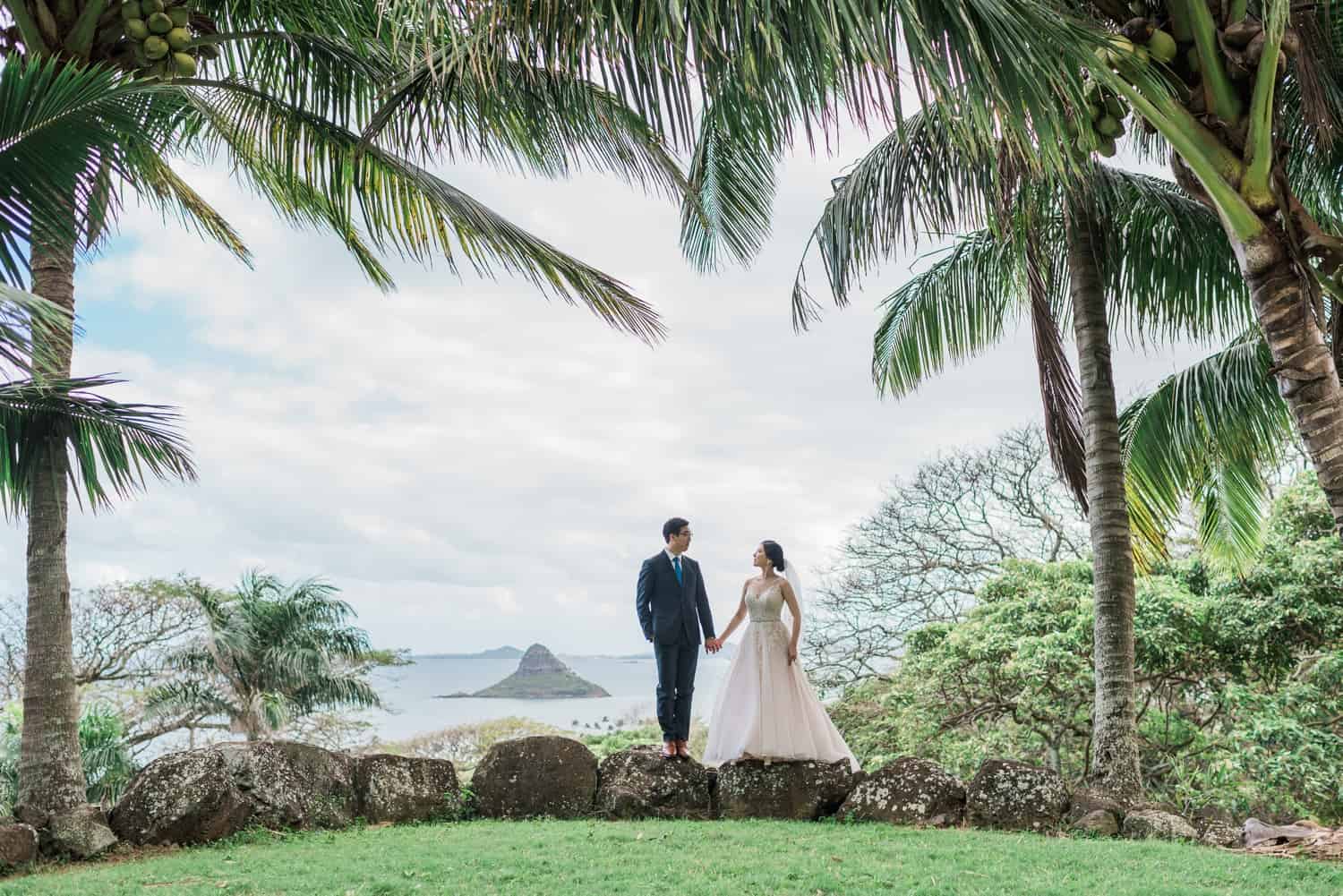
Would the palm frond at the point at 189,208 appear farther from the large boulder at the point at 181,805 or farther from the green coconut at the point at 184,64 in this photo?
the large boulder at the point at 181,805

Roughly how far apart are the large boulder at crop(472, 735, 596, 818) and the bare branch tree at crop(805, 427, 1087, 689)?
7.36 m

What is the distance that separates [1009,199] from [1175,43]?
2602mm

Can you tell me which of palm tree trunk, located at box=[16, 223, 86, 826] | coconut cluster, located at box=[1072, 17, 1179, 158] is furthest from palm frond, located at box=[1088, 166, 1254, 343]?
palm tree trunk, located at box=[16, 223, 86, 826]

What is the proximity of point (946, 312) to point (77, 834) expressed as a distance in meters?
8.03

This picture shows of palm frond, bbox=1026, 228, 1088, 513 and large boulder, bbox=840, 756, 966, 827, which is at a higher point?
palm frond, bbox=1026, 228, 1088, 513

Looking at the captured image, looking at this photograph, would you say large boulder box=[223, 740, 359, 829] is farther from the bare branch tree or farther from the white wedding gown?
the bare branch tree

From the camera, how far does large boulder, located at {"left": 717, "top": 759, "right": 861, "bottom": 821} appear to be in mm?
8000

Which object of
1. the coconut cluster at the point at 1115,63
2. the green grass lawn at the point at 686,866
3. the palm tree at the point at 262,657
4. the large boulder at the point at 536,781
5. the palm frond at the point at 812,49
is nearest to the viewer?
the palm frond at the point at 812,49

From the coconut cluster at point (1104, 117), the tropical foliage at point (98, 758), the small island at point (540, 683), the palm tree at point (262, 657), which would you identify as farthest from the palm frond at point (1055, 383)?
the small island at point (540, 683)

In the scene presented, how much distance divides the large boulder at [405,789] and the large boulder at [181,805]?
0.97 metres

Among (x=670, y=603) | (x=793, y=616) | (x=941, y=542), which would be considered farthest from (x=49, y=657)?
(x=941, y=542)

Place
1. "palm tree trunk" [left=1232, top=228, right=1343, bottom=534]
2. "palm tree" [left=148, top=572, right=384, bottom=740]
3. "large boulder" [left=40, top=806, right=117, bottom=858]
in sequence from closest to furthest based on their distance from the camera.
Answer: "palm tree trunk" [left=1232, top=228, right=1343, bottom=534] → "large boulder" [left=40, top=806, right=117, bottom=858] → "palm tree" [left=148, top=572, right=384, bottom=740]

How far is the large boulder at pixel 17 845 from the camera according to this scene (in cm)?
630

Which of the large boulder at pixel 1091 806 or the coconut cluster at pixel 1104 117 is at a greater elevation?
the coconut cluster at pixel 1104 117
